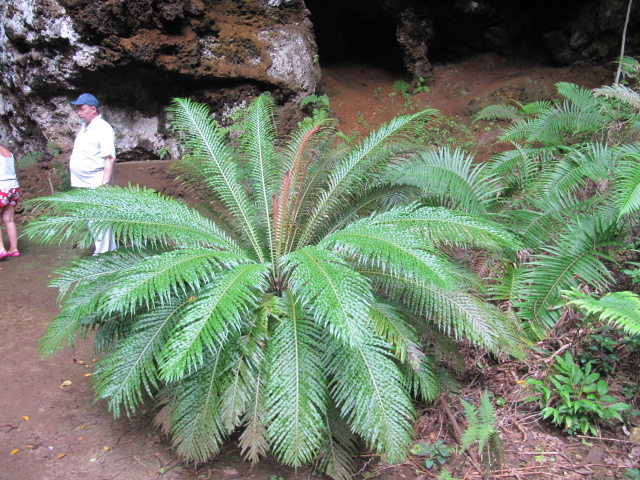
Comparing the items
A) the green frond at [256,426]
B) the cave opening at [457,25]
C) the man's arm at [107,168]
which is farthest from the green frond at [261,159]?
the cave opening at [457,25]

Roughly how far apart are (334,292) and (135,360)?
3.66ft

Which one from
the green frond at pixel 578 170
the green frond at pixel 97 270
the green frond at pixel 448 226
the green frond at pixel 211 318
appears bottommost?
the green frond at pixel 97 270

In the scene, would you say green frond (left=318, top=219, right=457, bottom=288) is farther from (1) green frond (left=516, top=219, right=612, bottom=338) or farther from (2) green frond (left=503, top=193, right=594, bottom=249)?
(2) green frond (left=503, top=193, right=594, bottom=249)

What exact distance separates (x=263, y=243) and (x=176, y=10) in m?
5.23

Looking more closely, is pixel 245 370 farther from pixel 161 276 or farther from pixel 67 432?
pixel 67 432

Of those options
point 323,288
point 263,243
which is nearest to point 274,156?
point 263,243

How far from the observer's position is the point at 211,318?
2031 millimetres

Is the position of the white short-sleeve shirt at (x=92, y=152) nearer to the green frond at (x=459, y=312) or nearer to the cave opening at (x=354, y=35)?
the green frond at (x=459, y=312)

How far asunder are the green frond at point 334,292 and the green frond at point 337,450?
1.92 ft

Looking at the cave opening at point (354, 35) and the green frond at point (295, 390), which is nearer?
the green frond at point (295, 390)

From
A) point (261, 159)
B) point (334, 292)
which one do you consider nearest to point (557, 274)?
point (334, 292)

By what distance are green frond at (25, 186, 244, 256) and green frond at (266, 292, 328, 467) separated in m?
0.69

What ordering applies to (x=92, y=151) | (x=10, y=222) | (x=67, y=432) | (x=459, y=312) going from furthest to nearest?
(x=10, y=222)
(x=92, y=151)
(x=67, y=432)
(x=459, y=312)

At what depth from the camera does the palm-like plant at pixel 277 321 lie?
2.13 meters
